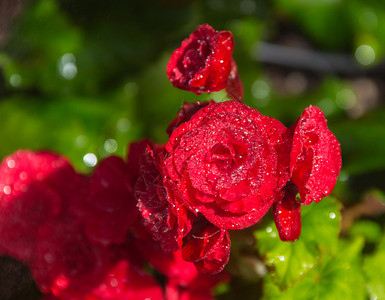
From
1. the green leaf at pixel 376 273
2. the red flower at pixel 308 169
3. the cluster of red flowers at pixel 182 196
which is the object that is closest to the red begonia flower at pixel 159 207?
the cluster of red flowers at pixel 182 196

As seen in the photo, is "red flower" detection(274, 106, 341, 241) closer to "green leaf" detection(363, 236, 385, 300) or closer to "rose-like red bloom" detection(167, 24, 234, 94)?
"rose-like red bloom" detection(167, 24, 234, 94)

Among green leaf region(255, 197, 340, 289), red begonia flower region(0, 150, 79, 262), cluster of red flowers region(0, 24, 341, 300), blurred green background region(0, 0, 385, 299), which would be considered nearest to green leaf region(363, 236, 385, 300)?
blurred green background region(0, 0, 385, 299)

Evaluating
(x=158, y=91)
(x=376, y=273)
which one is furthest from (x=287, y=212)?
(x=158, y=91)

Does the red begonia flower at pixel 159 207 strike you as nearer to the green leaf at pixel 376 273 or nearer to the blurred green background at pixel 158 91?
the blurred green background at pixel 158 91

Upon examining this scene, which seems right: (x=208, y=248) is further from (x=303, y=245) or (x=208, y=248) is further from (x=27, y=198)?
(x=27, y=198)

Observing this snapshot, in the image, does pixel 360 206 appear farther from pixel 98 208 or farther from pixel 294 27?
pixel 294 27

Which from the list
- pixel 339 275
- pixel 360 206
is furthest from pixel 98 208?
pixel 360 206

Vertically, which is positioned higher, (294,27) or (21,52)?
(21,52)
